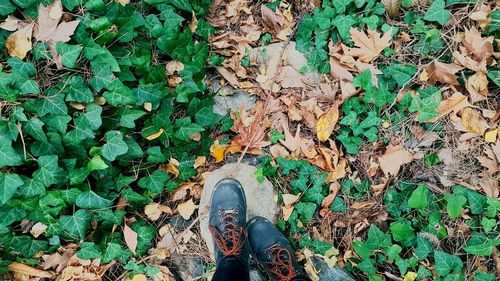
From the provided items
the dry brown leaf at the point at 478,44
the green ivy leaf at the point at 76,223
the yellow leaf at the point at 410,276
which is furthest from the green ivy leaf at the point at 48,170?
the dry brown leaf at the point at 478,44

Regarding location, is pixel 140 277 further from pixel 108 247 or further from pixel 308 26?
pixel 308 26

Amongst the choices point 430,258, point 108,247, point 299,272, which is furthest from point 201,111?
point 430,258

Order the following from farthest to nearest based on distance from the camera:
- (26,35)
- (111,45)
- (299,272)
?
(299,272)
(111,45)
(26,35)

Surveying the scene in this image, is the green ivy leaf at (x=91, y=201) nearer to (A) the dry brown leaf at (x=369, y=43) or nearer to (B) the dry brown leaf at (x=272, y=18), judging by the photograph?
(B) the dry brown leaf at (x=272, y=18)

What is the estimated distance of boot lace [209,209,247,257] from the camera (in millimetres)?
2262

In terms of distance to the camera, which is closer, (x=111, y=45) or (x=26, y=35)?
(x=26, y=35)

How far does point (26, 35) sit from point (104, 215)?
94 centimetres

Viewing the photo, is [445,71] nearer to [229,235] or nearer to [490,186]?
[490,186]

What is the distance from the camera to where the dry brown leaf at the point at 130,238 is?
2260 millimetres

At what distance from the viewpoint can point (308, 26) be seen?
252 cm

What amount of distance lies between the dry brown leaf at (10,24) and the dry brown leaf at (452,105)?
2.09m

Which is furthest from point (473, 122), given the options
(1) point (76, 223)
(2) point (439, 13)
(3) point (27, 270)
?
(3) point (27, 270)

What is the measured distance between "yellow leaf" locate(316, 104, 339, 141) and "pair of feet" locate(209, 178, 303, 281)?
561mm

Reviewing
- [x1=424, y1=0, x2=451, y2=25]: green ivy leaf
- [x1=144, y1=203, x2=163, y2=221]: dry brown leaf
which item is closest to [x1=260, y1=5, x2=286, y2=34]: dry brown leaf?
[x1=424, y1=0, x2=451, y2=25]: green ivy leaf
